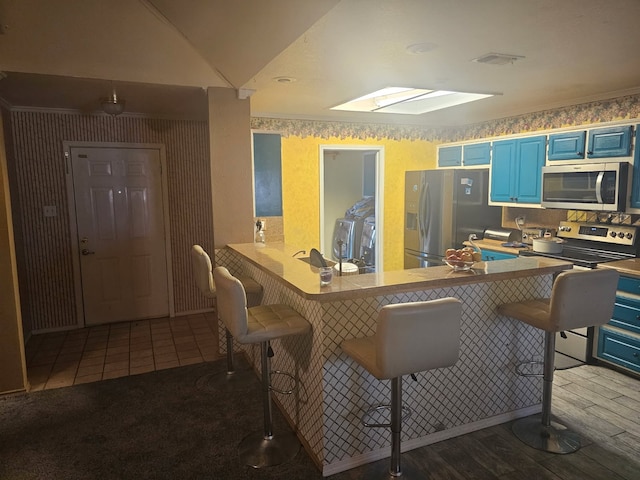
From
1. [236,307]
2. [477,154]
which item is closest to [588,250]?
[477,154]

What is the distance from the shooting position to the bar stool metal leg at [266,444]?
A: 2.36 meters

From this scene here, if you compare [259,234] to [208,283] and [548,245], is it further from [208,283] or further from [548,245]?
[548,245]

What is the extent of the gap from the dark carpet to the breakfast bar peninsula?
28cm

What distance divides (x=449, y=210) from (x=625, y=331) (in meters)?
2.15

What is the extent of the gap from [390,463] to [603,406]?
5.43 feet

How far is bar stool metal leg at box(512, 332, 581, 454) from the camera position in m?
2.46

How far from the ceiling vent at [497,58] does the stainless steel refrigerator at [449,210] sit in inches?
92.4

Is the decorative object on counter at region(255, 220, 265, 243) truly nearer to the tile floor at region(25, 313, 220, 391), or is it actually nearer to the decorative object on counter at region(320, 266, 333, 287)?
the tile floor at region(25, 313, 220, 391)

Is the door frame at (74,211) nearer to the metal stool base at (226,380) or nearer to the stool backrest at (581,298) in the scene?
the metal stool base at (226,380)

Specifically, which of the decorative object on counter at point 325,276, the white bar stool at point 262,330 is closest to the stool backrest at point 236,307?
the white bar stool at point 262,330

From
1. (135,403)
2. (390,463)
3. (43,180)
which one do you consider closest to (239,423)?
(135,403)

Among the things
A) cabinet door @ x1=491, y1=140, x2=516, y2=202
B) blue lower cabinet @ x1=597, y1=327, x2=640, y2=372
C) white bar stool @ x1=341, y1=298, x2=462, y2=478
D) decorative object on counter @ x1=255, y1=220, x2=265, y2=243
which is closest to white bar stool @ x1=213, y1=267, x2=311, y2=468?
white bar stool @ x1=341, y1=298, x2=462, y2=478

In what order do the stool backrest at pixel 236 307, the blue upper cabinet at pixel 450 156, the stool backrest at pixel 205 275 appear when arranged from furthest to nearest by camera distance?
the blue upper cabinet at pixel 450 156, the stool backrest at pixel 205 275, the stool backrest at pixel 236 307

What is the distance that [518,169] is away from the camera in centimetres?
450
